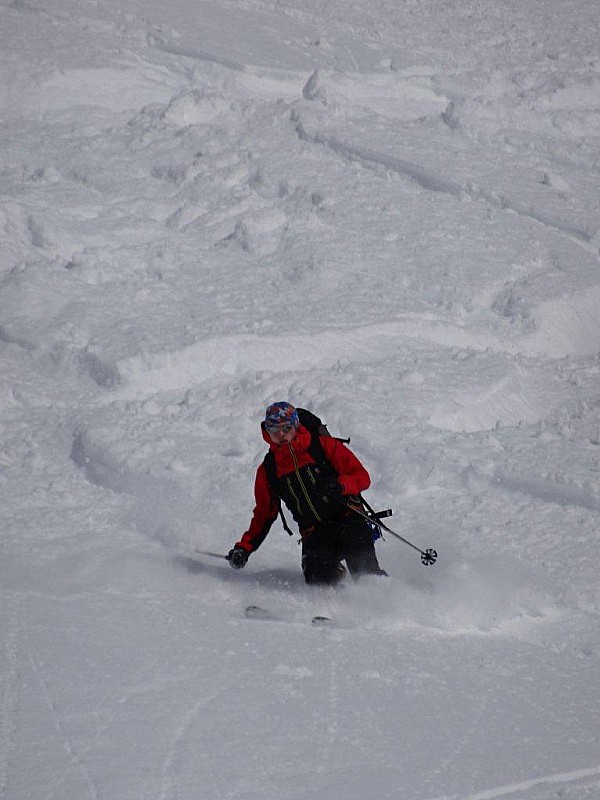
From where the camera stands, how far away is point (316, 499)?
720cm

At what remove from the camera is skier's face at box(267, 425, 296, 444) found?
271 inches

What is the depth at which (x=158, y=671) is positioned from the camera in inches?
211

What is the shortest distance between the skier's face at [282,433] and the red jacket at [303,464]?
0.20 ft

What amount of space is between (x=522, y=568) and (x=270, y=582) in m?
1.99

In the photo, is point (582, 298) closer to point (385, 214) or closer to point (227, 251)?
point (385, 214)

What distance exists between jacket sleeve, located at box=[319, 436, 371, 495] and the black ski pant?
1.25 ft

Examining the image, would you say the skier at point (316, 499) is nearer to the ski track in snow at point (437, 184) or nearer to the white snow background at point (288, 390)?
the white snow background at point (288, 390)

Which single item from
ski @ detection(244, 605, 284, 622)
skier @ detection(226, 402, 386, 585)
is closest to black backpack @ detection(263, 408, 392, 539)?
skier @ detection(226, 402, 386, 585)

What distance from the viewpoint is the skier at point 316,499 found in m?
7.06

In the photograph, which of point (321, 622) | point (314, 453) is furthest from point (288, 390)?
point (321, 622)

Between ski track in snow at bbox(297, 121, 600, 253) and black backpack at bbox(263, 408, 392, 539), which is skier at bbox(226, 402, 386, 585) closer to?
black backpack at bbox(263, 408, 392, 539)

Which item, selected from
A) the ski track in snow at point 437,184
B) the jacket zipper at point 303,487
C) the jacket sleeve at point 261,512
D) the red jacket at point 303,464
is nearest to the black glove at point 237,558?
the red jacket at point 303,464

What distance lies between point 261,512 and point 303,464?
1.84ft

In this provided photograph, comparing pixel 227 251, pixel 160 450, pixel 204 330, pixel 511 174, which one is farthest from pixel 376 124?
pixel 160 450
